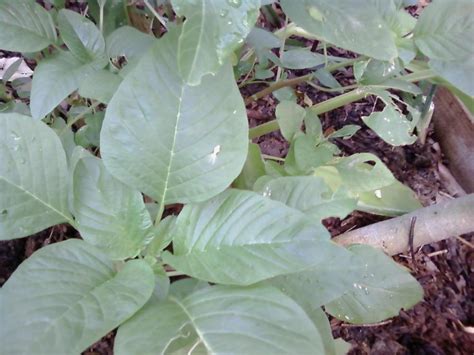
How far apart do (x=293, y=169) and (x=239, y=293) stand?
0.42 metres

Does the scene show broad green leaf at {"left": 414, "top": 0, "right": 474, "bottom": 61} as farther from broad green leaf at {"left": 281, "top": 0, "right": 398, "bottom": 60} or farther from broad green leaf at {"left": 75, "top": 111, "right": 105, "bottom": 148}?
broad green leaf at {"left": 75, "top": 111, "right": 105, "bottom": 148}

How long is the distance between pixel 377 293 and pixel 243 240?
40 cm

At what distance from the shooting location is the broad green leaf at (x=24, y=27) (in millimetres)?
825

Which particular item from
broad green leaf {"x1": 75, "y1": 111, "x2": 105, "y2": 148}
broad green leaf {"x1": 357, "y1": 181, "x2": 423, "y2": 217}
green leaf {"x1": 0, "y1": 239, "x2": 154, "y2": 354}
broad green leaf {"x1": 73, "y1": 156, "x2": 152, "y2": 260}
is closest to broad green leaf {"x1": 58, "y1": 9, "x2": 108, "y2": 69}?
broad green leaf {"x1": 75, "y1": 111, "x2": 105, "y2": 148}

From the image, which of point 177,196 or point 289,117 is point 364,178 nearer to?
point 289,117

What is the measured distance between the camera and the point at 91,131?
3.26 ft

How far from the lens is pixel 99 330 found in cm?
57

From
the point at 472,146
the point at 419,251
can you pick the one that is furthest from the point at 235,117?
the point at 472,146

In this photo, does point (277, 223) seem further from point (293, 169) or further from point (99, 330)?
point (293, 169)

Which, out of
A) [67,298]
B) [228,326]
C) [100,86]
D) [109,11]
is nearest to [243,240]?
[228,326]

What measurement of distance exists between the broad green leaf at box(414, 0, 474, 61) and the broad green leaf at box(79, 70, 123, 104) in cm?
49

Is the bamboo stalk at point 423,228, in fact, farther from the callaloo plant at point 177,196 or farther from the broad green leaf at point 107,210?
the broad green leaf at point 107,210

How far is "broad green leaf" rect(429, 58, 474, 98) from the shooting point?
77cm

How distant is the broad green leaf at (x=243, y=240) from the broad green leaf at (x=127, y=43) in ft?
1.13
